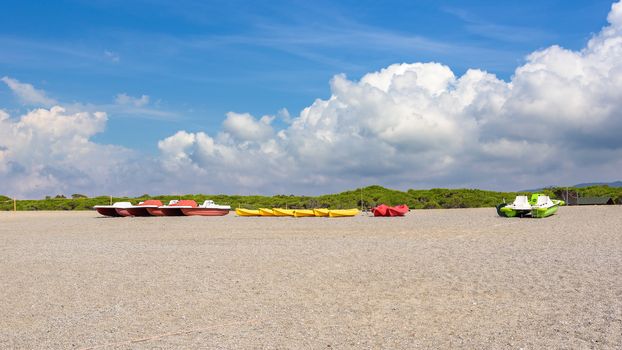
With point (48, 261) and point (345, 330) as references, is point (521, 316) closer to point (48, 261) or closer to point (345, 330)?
point (345, 330)

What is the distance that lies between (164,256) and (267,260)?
285cm

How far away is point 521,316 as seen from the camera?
7957 mm

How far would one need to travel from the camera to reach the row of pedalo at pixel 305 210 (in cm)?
3050

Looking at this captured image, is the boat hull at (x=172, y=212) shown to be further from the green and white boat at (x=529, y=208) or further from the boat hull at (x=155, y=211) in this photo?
the green and white boat at (x=529, y=208)

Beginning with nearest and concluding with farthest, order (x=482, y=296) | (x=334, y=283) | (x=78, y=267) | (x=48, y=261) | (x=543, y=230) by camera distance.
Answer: (x=482, y=296)
(x=334, y=283)
(x=78, y=267)
(x=48, y=261)
(x=543, y=230)

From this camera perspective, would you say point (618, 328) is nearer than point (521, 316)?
Yes

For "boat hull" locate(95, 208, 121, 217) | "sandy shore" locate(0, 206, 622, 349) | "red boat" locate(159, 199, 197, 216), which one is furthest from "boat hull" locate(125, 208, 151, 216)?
"sandy shore" locate(0, 206, 622, 349)

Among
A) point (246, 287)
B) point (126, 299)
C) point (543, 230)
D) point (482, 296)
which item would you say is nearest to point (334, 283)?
point (246, 287)

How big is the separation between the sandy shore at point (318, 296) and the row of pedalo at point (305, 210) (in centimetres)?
1355

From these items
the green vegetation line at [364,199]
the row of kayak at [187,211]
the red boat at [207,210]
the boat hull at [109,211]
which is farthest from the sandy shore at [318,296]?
the green vegetation line at [364,199]

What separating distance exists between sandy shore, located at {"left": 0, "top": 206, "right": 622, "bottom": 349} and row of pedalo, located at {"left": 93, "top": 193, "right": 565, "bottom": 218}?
533 inches

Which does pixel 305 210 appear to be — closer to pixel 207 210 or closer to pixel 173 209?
pixel 207 210

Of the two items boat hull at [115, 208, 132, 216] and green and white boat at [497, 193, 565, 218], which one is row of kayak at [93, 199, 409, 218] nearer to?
boat hull at [115, 208, 132, 216]

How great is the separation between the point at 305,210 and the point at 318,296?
26692 millimetres
